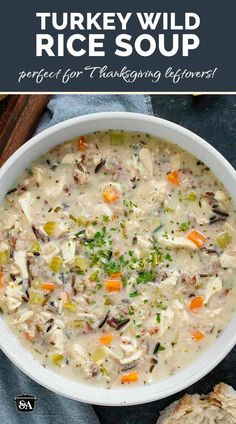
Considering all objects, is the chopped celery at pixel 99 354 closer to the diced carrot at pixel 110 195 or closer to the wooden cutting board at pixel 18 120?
the diced carrot at pixel 110 195

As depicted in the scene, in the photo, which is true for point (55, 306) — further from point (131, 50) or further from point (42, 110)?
point (131, 50)

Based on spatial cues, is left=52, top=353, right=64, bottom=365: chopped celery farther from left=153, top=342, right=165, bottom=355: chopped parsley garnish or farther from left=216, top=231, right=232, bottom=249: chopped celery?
left=216, top=231, right=232, bottom=249: chopped celery

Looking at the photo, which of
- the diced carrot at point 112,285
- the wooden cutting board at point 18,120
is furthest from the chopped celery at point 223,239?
the wooden cutting board at point 18,120

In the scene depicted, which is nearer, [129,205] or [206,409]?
[129,205]

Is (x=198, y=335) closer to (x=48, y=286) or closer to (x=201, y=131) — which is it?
(x=48, y=286)

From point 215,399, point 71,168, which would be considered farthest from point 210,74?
point 215,399

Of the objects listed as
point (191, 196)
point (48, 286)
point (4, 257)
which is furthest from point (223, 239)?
point (4, 257)
